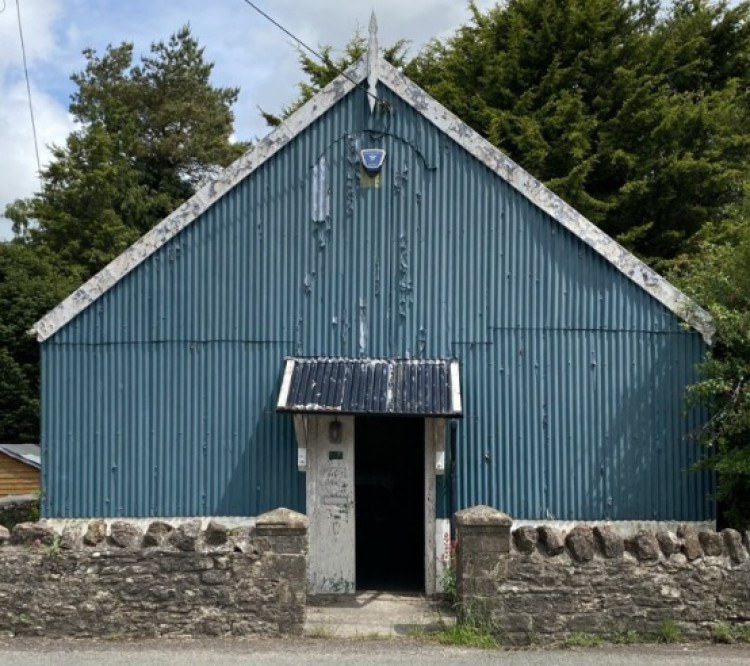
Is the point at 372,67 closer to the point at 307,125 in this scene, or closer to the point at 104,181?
the point at 307,125

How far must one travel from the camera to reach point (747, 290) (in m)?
11.2

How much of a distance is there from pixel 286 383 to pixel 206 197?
2540 millimetres

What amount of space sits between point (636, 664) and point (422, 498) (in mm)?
6125

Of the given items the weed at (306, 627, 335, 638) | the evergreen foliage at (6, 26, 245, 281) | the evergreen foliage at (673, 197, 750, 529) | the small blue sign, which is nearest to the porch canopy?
the small blue sign

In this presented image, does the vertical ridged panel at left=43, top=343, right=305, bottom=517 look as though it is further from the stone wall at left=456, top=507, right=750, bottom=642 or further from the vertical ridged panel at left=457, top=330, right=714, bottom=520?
the stone wall at left=456, top=507, right=750, bottom=642

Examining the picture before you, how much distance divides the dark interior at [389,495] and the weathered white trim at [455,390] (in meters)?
1.79

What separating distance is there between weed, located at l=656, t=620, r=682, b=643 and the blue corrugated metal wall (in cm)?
281

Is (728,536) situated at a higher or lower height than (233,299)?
lower

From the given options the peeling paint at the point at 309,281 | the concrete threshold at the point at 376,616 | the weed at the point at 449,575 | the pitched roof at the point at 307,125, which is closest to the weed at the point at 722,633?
the concrete threshold at the point at 376,616

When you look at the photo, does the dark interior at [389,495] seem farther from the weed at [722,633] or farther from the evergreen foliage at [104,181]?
the evergreen foliage at [104,181]

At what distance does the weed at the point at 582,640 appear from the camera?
8.45 m

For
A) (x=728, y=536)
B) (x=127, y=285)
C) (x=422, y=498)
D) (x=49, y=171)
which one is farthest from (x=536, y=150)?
(x=49, y=171)

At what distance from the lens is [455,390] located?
1092 centimetres

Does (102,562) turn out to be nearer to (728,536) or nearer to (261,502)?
(261,502)
